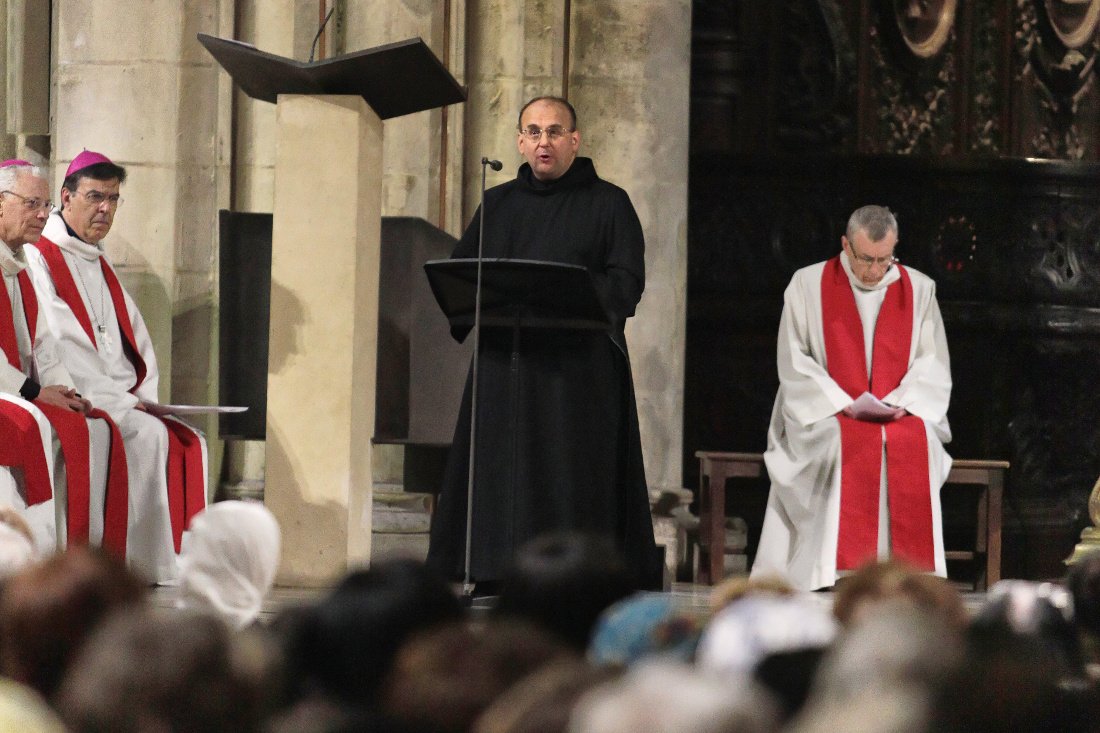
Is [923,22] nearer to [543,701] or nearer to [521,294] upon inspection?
[521,294]

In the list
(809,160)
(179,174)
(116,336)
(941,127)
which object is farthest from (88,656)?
(941,127)

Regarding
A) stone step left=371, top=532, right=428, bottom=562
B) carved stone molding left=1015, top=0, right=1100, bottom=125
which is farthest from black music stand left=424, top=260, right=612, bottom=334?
carved stone molding left=1015, top=0, right=1100, bottom=125

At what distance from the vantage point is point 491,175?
9.13 metres

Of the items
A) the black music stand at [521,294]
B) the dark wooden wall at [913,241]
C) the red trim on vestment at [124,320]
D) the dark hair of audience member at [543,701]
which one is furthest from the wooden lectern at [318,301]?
the dark wooden wall at [913,241]

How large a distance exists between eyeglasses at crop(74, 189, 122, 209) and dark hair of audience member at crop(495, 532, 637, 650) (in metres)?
4.79

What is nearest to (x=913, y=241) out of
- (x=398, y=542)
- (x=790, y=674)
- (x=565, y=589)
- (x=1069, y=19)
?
(x=1069, y=19)

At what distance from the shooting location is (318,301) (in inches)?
251

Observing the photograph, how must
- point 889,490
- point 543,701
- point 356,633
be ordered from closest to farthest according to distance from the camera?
point 543,701, point 356,633, point 889,490

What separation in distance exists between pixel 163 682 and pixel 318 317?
13.6 feet

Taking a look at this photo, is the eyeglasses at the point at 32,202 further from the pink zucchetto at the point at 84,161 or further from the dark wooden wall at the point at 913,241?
the dark wooden wall at the point at 913,241

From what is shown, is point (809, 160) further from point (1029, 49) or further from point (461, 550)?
point (461, 550)

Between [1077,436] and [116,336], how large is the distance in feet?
18.7

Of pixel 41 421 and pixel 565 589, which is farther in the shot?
pixel 41 421

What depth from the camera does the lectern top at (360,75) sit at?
6105 millimetres
